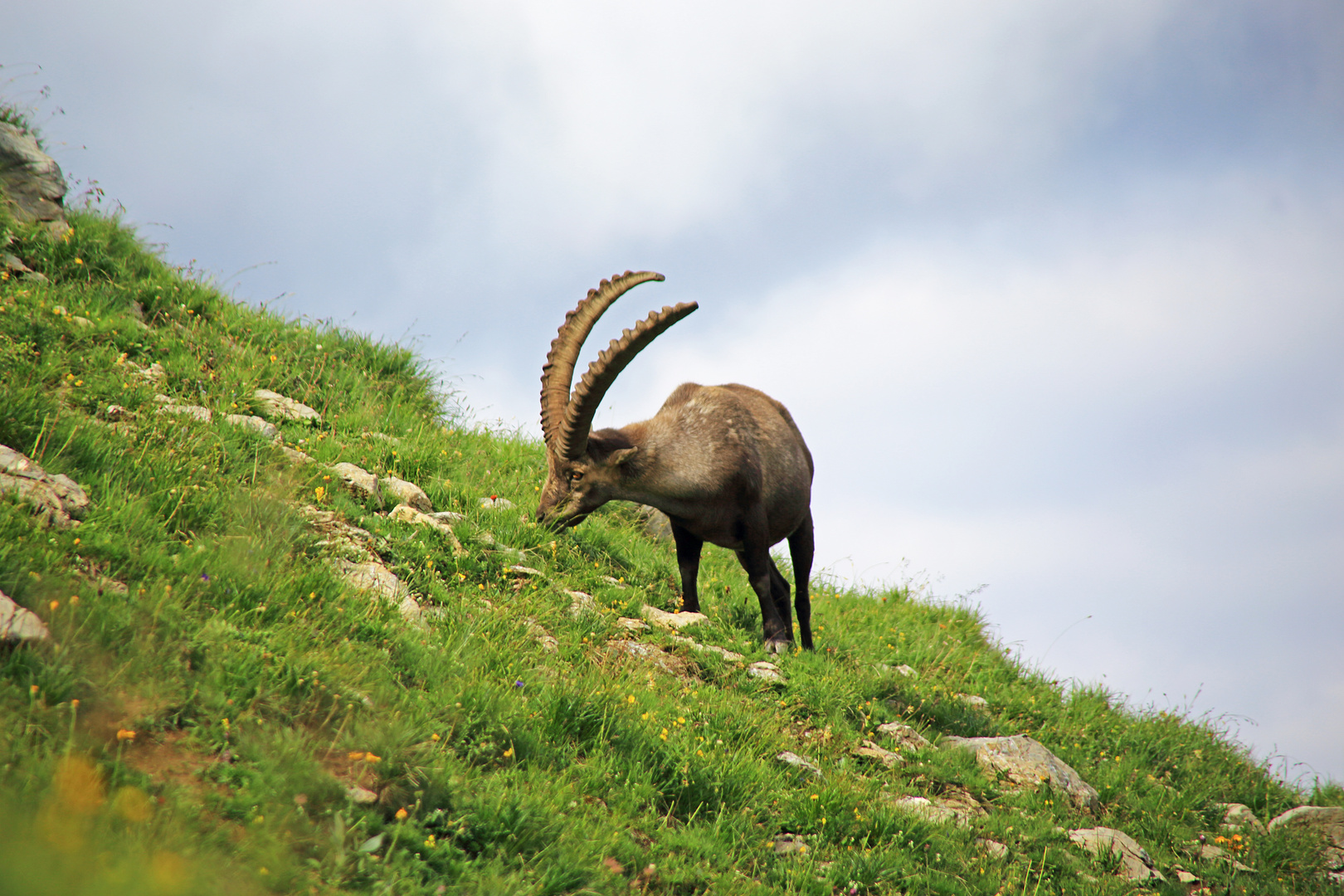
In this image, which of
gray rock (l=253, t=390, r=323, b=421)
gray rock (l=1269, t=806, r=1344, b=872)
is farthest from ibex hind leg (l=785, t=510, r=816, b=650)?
gray rock (l=253, t=390, r=323, b=421)

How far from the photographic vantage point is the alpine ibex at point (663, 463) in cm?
746

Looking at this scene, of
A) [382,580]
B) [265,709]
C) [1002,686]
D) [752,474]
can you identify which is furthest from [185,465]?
[1002,686]

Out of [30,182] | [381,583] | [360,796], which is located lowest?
[360,796]

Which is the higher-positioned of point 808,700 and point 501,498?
point 501,498

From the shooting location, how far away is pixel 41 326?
7.29 meters

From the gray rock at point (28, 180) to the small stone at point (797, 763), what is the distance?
10643 mm

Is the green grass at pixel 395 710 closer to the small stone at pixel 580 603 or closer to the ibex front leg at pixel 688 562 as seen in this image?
the small stone at pixel 580 603

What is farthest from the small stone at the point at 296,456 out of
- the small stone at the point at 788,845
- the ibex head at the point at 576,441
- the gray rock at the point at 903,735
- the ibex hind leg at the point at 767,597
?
the gray rock at the point at 903,735

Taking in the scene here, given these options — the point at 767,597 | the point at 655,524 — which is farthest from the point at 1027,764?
the point at 655,524

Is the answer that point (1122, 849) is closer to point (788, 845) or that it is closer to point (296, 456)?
point (788, 845)

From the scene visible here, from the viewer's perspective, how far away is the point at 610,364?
24.0ft

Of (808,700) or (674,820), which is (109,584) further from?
(808,700)

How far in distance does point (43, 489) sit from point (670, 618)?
197 inches

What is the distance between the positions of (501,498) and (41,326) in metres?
4.51
